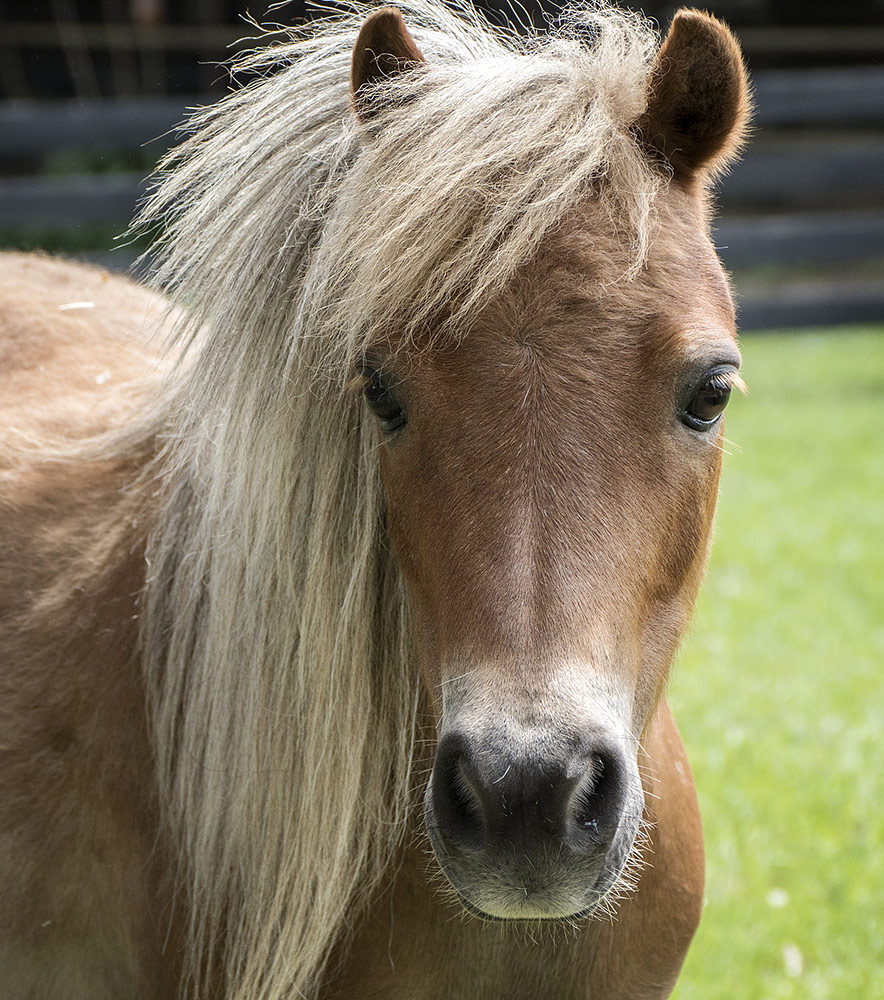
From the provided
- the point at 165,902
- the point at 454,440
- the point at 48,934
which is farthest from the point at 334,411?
the point at 48,934

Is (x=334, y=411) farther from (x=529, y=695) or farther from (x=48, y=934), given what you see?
(x=48, y=934)

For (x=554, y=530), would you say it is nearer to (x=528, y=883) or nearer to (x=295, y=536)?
(x=528, y=883)

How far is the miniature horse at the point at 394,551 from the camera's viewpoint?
1.42 meters

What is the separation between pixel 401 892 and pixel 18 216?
8.22 metres

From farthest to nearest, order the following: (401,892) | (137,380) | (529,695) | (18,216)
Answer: (18,216) → (137,380) → (401,892) → (529,695)

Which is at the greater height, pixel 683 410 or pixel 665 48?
pixel 665 48

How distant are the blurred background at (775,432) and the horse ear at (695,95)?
0.50 metres

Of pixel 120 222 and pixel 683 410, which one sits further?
pixel 120 222

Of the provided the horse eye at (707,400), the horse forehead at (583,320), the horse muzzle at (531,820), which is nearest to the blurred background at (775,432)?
the horse eye at (707,400)

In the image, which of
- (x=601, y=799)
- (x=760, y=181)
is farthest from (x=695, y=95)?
(x=760, y=181)

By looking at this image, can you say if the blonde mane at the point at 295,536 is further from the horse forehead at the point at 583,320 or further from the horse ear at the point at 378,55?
the horse forehead at the point at 583,320

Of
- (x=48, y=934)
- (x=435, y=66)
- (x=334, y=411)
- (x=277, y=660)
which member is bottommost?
(x=48, y=934)

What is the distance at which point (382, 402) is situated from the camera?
160 cm

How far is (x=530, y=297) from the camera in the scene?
1.51 metres
